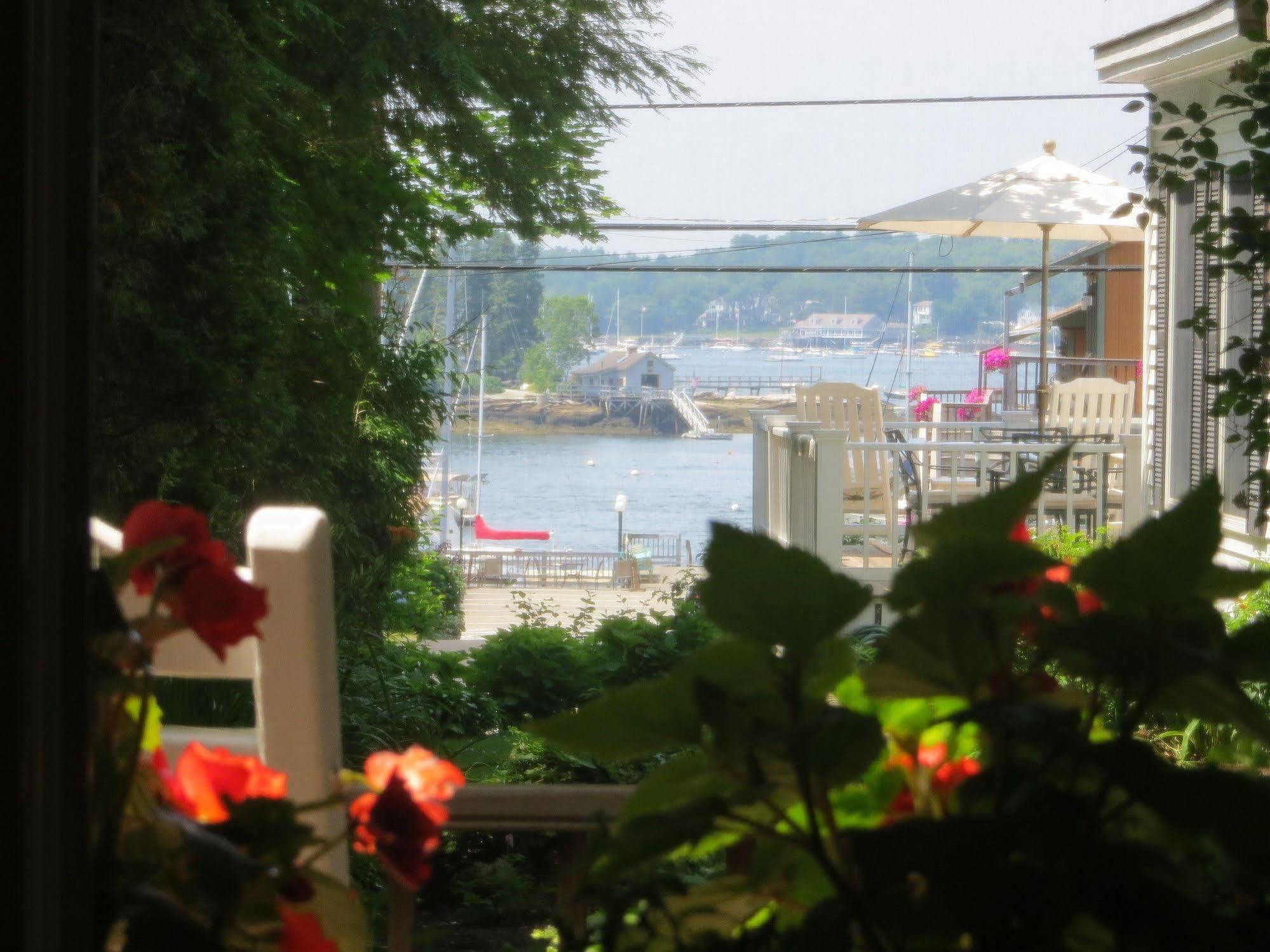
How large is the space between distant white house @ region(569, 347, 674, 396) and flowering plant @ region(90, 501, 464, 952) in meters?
16.2

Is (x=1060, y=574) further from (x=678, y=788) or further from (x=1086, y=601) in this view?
(x=678, y=788)

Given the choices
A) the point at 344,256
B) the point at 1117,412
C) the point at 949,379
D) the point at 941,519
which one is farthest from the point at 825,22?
the point at 941,519

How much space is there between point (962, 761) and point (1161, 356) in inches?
233

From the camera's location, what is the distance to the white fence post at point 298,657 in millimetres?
758

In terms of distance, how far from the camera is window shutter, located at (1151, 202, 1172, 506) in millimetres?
5707

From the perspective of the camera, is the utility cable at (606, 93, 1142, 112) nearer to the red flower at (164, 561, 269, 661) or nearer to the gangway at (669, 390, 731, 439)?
the red flower at (164, 561, 269, 661)

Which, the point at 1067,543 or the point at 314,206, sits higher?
the point at 314,206

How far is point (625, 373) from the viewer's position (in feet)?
55.0

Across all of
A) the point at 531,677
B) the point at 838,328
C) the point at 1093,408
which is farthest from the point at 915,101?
the point at 531,677

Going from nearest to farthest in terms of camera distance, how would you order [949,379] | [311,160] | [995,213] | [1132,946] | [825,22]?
[1132,946] → [311,160] → [995,213] → [825,22] → [949,379]

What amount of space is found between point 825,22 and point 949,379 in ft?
14.8

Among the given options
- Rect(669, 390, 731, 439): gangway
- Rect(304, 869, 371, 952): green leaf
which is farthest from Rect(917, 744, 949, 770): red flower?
Rect(669, 390, 731, 439): gangway

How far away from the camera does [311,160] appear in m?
4.34

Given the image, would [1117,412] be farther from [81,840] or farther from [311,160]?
[81,840]
